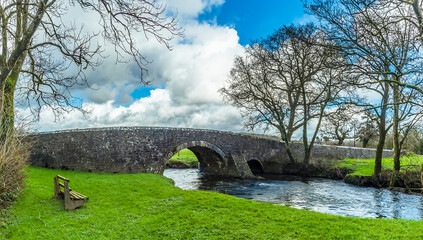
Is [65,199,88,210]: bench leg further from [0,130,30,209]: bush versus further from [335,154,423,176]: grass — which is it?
[335,154,423,176]: grass

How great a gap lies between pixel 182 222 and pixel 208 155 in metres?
18.0

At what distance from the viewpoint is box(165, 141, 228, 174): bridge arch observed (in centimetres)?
2181

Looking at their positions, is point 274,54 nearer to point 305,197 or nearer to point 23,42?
point 305,197

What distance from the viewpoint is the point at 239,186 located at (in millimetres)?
19453

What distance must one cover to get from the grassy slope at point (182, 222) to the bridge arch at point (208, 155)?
10677mm

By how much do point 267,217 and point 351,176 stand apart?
1606cm

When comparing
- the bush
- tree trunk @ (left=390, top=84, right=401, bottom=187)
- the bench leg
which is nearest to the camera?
the bush

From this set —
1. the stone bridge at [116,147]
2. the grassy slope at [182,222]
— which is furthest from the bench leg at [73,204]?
the stone bridge at [116,147]

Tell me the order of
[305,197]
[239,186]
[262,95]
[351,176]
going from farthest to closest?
[262,95] < [351,176] < [239,186] < [305,197]

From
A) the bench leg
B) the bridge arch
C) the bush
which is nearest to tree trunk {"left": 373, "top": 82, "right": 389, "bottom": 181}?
the bridge arch

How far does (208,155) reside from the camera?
25875 millimetres

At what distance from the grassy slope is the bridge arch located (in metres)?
10.7

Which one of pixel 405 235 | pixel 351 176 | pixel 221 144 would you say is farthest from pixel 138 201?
pixel 351 176

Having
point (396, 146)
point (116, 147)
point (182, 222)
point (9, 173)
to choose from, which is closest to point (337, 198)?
point (396, 146)
